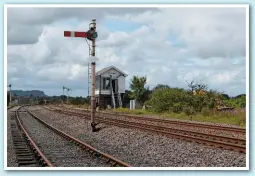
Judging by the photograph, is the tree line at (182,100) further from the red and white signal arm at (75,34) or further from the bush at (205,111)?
the red and white signal arm at (75,34)

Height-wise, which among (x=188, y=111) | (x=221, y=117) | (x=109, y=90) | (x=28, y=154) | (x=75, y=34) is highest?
(x=75, y=34)

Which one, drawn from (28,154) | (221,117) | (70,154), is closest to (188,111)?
(221,117)

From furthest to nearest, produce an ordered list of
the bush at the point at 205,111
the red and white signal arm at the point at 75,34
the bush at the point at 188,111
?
1. the bush at the point at 188,111
2. the bush at the point at 205,111
3. the red and white signal arm at the point at 75,34

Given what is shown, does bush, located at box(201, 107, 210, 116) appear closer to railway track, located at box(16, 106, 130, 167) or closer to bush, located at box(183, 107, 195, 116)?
bush, located at box(183, 107, 195, 116)

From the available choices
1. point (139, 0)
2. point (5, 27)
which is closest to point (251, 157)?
point (139, 0)

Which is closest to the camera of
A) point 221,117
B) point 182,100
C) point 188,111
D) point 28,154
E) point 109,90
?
point 28,154

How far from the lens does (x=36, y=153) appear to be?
959cm

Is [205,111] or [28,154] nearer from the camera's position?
[28,154]

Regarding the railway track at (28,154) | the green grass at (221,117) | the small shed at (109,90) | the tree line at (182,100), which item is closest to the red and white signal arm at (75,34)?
the railway track at (28,154)

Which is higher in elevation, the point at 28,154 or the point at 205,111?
the point at 205,111

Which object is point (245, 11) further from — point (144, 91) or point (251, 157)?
point (144, 91)

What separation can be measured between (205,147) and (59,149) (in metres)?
3.32

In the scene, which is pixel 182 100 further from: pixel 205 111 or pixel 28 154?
pixel 28 154

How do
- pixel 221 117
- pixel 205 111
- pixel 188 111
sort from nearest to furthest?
pixel 221 117 < pixel 205 111 < pixel 188 111
